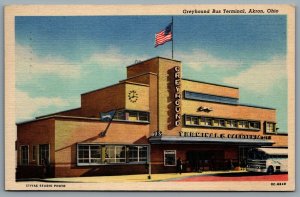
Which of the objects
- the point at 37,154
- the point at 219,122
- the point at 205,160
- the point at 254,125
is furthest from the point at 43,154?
the point at 254,125

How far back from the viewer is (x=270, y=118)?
81.0 feet

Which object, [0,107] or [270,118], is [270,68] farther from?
[0,107]

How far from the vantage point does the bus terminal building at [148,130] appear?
24047 mm

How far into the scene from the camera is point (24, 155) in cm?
2403

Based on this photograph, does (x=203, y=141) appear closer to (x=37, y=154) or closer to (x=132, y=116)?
(x=132, y=116)

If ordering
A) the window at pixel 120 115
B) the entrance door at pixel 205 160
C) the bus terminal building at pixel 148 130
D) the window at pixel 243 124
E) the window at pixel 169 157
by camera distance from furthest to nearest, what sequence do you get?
1. the window at pixel 243 124
2. the window at pixel 120 115
3. the window at pixel 169 157
4. the entrance door at pixel 205 160
5. the bus terminal building at pixel 148 130

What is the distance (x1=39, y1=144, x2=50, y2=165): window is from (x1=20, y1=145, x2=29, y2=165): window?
508 mm

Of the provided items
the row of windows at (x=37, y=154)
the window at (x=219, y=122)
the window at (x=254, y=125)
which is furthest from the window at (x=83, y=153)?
the window at (x=254, y=125)

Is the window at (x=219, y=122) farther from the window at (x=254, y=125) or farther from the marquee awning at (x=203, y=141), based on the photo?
the window at (x=254, y=125)

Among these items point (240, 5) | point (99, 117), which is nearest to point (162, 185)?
point (99, 117)

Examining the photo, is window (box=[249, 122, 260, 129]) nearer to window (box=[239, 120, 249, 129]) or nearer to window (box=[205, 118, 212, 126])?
window (box=[239, 120, 249, 129])

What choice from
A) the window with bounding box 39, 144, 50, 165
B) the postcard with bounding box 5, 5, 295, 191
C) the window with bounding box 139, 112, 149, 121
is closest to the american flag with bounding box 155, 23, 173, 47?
the postcard with bounding box 5, 5, 295, 191

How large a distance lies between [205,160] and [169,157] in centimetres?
150

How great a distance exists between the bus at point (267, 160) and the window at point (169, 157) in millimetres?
3082
